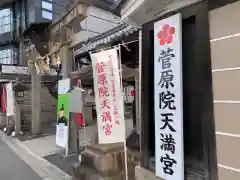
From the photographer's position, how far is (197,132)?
315 cm

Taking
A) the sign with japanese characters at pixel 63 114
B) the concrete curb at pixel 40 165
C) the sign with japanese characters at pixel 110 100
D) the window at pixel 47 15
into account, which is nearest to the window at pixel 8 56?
the window at pixel 47 15

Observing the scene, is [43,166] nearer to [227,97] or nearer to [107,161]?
[107,161]

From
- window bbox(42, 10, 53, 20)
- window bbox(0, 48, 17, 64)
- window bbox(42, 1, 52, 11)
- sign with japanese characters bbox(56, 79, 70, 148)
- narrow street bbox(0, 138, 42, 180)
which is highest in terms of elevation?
window bbox(42, 1, 52, 11)

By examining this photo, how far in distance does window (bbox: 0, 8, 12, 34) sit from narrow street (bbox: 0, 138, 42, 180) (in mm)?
23518

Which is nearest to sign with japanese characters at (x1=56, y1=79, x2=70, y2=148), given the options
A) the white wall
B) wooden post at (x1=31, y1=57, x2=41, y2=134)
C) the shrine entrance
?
wooden post at (x1=31, y1=57, x2=41, y2=134)

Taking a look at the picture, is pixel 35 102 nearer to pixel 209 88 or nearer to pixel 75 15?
pixel 75 15

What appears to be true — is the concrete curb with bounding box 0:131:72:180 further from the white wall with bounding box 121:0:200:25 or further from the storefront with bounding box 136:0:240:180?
the white wall with bounding box 121:0:200:25

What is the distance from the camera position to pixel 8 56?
93.4ft

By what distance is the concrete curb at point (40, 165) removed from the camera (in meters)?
6.93

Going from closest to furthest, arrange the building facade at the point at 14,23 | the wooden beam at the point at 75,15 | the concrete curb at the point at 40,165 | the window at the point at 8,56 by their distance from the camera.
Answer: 1. the concrete curb at the point at 40,165
2. the wooden beam at the point at 75,15
3. the building facade at the point at 14,23
4. the window at the point at 8,56

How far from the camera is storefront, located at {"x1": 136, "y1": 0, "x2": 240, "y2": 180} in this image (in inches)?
105

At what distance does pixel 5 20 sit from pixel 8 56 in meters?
5.02

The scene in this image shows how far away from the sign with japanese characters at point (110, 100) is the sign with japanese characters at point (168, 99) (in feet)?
6.01

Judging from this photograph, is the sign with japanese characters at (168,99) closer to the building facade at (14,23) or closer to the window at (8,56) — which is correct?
the building facade at (14,23)
